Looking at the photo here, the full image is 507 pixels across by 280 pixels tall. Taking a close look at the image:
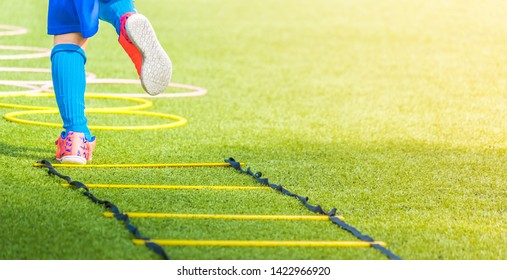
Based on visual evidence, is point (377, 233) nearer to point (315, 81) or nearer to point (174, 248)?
point (174, 248)

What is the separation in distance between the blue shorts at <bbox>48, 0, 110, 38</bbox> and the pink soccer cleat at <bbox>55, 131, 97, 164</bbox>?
1.52 feet

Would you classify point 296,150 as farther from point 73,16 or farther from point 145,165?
point 73,16

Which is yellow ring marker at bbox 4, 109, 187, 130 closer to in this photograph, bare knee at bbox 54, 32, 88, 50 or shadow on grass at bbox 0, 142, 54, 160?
shadow on grass at bbox 0, 142, 54, 160

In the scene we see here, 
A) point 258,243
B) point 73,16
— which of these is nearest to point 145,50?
point 73,16

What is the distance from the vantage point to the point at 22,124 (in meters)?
5.41

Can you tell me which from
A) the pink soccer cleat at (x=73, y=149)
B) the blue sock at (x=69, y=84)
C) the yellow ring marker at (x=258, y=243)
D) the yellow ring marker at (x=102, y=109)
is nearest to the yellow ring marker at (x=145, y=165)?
the pink soccer cleat at (x=73, y=149)

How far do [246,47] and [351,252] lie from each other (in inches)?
307

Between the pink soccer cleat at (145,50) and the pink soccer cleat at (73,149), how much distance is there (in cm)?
38

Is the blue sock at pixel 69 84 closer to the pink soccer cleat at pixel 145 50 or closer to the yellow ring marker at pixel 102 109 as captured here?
the pink soccer cleat at pixel 145 50

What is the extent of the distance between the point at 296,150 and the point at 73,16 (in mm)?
1369

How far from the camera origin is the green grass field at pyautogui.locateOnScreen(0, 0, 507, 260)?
3244 mm

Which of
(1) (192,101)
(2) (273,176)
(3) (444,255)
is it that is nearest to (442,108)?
(1) (192,101)

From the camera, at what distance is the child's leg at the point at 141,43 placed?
432 centimetres

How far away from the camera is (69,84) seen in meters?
4.45
